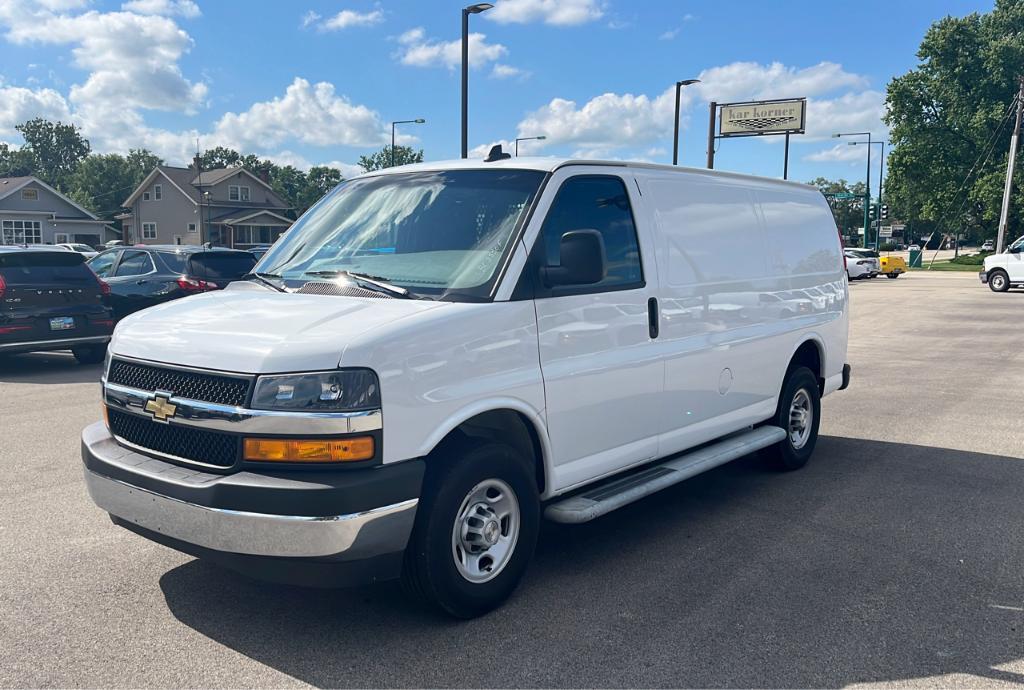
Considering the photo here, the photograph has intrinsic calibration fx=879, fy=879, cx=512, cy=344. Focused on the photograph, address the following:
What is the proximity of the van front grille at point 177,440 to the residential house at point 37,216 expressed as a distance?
60494 millimetres

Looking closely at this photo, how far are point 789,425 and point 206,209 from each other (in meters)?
65.5

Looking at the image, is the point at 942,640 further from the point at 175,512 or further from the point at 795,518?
the point at 175,512

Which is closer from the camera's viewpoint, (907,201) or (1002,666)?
(1002,666)

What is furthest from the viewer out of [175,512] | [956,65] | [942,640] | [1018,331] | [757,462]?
[956,65]

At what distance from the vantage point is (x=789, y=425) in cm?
674

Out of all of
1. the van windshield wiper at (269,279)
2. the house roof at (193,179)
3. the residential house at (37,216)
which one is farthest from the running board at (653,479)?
the house roof at (193,179)

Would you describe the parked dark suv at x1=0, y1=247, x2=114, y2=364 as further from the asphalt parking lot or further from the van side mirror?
the van side mirror

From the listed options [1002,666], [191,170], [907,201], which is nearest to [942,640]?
[1002,666]

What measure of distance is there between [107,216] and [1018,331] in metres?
99.6

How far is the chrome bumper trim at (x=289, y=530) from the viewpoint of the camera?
3406 millimetres

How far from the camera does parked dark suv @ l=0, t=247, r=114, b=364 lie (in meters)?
11.3

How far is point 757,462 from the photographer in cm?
697

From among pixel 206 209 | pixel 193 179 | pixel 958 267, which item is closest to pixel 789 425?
pixel 958 267

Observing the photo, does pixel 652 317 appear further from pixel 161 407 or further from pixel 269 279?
pixel 161 407
